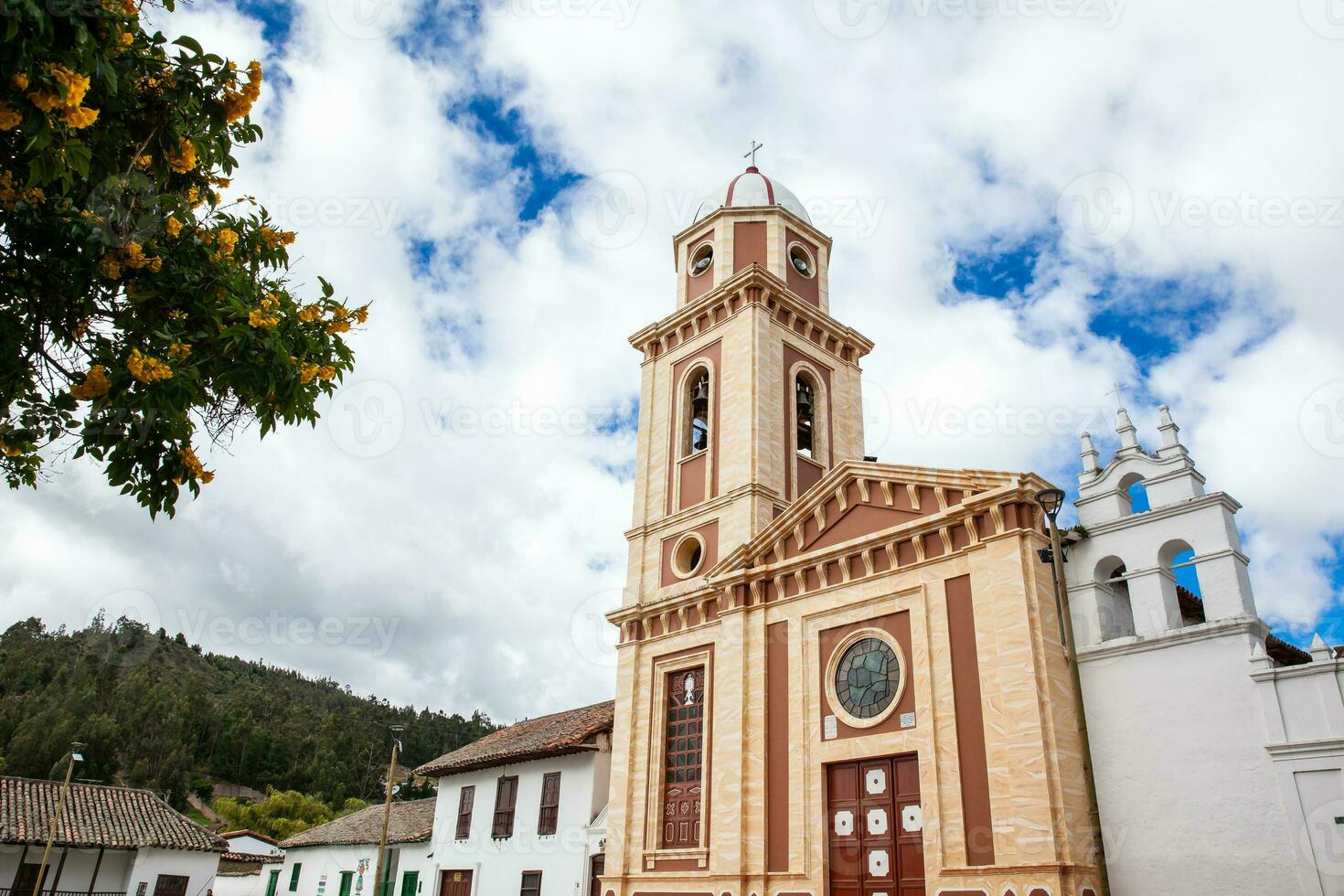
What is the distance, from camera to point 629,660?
22.4m

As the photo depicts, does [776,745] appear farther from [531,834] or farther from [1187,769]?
[531,834]

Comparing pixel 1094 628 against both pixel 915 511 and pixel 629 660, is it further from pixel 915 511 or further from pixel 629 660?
pixel 629 660

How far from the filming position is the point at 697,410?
→ 24844 millimetres

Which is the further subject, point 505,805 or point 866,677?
→ point 505,805

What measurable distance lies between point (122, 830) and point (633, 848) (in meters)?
23.2

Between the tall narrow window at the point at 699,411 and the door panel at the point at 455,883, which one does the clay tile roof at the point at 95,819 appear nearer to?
the door panel at the point at 455,883

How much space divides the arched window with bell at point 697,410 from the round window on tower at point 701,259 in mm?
3262

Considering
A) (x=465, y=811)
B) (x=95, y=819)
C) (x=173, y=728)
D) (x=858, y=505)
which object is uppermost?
(x=173, y=728)

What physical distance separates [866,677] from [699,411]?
9307mm

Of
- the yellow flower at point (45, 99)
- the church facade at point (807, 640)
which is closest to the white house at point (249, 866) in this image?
the church facade at point (807, 640)

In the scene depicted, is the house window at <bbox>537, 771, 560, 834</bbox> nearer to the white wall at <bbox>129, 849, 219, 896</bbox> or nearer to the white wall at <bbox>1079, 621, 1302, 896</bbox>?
the white wall at <bbox>1079, 621, 1302, 896</bbox>

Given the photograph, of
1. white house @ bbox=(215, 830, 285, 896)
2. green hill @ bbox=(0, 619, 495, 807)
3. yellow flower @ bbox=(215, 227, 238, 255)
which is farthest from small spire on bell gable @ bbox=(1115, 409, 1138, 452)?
green hill @ bbox=(0, 619, 495, 807)

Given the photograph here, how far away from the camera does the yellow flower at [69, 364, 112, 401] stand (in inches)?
271

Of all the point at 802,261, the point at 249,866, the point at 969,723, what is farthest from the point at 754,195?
the point at 249,866
